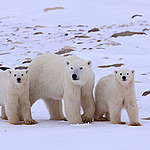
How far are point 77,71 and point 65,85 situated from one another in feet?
0.99

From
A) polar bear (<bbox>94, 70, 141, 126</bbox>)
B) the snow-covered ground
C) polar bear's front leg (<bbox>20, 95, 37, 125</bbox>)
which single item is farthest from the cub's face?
polar bear's front leg (<bbox>20, 95, 37, 125</bbox>)

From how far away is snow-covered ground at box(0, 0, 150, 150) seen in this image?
449 centimetres

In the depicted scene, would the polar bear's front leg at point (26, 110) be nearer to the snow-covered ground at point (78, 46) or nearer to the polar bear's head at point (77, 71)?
the snow-covered ground at point (78, 46)

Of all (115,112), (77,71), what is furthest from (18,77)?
(115,112)

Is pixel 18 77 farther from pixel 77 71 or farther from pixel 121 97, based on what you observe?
pixel 121 97

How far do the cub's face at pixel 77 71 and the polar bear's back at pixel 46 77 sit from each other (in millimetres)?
342

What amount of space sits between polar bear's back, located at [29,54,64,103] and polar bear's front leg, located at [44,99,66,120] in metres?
0.31

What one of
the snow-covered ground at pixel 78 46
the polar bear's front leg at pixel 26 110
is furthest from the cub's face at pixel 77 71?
the polar bear's front leg at pixel 26 110

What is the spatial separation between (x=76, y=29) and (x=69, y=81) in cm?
1043

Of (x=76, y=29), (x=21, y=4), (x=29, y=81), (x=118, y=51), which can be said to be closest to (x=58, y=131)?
(x=29, y=81)

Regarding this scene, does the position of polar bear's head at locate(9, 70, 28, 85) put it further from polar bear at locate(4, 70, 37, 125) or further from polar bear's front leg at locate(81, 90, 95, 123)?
polar bear's front leg at locate(81, 90, 95, 123)

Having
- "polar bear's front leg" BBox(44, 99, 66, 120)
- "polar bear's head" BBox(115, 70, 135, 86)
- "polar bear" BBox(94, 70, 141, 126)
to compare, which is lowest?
"polar bear's front leg" BBox(44, 99, 66, 120)

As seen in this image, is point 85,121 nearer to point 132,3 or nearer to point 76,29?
point 76,29

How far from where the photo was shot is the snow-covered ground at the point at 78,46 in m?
4.49
